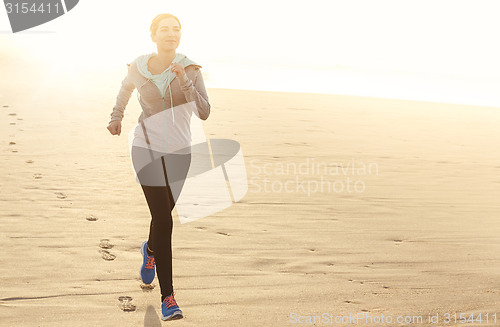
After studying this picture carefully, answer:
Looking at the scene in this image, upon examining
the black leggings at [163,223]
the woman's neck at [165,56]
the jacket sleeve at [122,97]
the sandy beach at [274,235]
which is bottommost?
the sandy beach at [274,235]

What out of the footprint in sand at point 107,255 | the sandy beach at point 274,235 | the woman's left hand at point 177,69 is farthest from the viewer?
the footprint in sand at point 107,255

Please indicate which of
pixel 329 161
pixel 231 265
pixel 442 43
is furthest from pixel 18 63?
pixel 442 43

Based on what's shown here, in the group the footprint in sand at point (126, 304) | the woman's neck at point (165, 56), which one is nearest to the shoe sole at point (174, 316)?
the footprint in sand at point (126, 304)

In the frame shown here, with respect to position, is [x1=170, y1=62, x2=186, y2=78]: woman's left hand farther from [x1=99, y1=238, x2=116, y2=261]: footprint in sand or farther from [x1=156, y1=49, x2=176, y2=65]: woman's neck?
[x1=99, y1=238, x2=116, y2=261]: footprint in sand

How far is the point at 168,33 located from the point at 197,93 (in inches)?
17.5

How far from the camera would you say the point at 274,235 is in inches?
225

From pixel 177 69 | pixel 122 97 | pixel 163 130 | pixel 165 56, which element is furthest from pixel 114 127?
pixel 177 69

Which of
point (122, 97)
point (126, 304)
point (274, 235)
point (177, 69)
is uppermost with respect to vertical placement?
point (177, 69)

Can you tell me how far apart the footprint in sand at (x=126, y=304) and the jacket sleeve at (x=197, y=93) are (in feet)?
4.50

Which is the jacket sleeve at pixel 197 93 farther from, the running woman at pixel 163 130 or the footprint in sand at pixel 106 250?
the footprint in sand at pixel 106 250

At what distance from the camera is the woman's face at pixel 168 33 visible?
3.74 metres

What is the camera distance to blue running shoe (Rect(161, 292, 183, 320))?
3.71 m

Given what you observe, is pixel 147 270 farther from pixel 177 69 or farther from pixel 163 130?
pixel 177 69

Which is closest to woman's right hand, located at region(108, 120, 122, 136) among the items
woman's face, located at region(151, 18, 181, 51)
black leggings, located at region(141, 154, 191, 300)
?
black leggings, located at region(141, 154, 191, 300)
